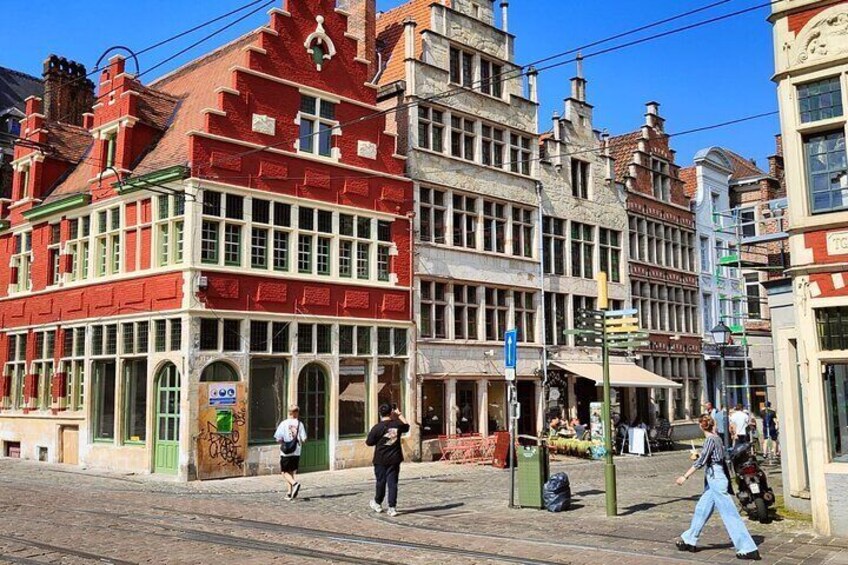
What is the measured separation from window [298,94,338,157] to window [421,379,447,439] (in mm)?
7836

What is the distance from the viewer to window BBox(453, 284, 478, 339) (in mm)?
27719

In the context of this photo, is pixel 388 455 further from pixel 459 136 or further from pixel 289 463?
pixel 459 136

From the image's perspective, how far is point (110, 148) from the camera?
78.8ft

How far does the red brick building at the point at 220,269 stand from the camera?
2111 centimetres

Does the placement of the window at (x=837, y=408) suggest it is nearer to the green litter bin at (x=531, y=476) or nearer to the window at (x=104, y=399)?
the green litter bin at (x=531, y=476)

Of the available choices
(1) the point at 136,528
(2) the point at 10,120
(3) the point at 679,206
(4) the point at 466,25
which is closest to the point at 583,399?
(3) the point at 679,206

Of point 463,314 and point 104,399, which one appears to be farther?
point 463,314

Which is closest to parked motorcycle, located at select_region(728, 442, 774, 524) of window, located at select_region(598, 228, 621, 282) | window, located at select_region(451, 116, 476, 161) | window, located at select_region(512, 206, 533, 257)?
window, located at select_region(451, 116, 476, 161)

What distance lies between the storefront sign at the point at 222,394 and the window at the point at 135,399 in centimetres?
225

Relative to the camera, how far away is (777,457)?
2545cm

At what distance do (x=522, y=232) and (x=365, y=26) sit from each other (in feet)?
29.2

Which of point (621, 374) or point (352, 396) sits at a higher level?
point (621, 374)

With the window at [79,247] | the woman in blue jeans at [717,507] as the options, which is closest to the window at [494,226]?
the window at [79,247]

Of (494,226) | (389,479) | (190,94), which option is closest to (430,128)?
(494,226)
